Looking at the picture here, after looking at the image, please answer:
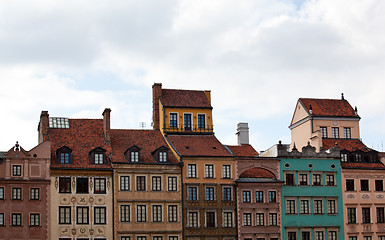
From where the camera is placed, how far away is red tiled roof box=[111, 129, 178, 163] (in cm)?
7515

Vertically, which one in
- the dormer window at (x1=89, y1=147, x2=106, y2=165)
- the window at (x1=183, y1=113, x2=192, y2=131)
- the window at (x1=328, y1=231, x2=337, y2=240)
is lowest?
the window at (x1=328, y1=231, x2=337, y2=240)

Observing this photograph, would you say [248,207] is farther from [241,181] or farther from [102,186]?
[102,186]

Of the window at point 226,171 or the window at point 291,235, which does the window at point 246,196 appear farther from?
the window at point 291,235

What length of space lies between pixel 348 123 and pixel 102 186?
28979 mm

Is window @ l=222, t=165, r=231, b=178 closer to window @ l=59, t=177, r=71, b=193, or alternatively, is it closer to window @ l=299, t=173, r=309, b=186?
window @ l=299, t=173, r=309, b=186

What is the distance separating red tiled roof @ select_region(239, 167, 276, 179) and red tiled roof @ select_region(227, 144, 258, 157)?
322cm

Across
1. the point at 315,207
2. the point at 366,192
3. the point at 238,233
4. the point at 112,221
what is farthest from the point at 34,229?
the point at 366,192

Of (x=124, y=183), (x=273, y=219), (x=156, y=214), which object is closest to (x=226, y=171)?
(x=273, y=219)

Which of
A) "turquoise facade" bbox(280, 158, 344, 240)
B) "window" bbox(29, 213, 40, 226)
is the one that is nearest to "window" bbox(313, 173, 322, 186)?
"turquoise facade" bbox(280, 158, 344, 240)

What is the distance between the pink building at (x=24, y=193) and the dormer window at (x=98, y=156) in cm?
419

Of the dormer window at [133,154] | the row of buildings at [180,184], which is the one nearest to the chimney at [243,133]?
the row of buildings at [180,184]

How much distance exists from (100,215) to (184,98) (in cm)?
1733

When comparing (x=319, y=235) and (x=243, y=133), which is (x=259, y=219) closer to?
(x=319, y=235)

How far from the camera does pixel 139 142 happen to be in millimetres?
77625
